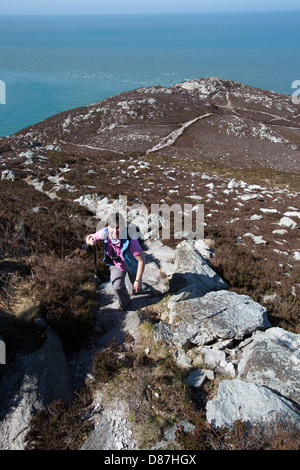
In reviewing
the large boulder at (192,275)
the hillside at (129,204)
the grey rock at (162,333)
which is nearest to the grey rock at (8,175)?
the hillside at (129,204)

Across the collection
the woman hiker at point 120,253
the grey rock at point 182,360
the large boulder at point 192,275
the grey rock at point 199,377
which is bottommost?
the large boulder at point 192,275

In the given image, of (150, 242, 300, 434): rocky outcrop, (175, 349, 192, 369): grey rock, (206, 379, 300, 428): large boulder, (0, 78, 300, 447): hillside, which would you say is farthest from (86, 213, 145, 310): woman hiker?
(206, 379, 300, 428): large boulder

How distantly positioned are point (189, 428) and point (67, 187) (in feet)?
66.8

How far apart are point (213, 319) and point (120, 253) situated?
8.18 feet

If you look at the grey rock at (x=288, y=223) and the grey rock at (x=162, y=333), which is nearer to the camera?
the grey rock at (x=162, y=333)

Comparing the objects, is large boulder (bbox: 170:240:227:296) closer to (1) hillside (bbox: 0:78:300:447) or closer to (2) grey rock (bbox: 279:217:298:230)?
(1) hillside (bbox: 0:78:300:447)

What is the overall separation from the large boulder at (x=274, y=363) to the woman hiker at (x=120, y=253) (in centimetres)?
268

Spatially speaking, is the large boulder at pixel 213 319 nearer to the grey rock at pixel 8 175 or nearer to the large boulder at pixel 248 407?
the large boulder at pixel 248 407

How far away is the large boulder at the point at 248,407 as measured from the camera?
3775mm

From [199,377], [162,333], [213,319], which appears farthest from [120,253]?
[199,377]

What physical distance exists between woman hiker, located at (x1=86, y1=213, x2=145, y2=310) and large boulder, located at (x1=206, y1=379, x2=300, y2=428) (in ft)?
9.14

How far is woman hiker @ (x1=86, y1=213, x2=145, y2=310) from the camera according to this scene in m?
5.67

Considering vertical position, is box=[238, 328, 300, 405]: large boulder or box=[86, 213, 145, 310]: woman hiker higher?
box=[86, 213, 145, 310]: woman hiker
